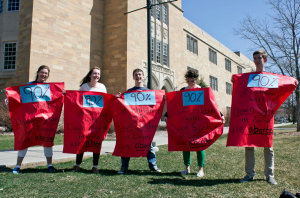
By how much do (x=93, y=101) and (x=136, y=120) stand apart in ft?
3.19

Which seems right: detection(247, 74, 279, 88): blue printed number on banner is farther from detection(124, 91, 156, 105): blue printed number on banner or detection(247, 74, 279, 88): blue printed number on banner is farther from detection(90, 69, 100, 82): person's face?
detection(90, 69, 100, 82): person's face

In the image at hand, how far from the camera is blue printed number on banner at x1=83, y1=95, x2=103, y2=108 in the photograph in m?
4.83

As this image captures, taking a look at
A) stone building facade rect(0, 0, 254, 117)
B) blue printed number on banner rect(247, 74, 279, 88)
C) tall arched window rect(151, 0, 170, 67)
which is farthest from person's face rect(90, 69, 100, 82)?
tall arched window rect(151, 0, 170, 67)

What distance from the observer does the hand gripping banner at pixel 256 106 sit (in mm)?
3984

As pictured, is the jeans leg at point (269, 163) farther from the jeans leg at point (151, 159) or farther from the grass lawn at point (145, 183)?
the jeans leg at point (151, 159)

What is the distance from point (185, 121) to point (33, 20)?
1417 centimetres

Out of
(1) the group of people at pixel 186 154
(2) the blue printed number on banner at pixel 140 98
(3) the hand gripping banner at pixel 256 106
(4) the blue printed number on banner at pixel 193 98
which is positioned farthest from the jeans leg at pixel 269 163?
(2) the blue printed number on banner at pixel 140 98

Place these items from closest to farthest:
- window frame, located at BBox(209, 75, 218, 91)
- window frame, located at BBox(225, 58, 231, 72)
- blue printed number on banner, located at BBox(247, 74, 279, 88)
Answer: blue printed number on banner, located at BBox(247, 74, 279, 88)
window frame, located at BBox(209, 75, 218, 91)
window frame, located at BBox(225, 58, 231, 72)

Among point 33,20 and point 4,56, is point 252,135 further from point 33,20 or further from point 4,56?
point 4,56

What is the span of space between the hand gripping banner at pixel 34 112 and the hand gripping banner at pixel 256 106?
3.39m

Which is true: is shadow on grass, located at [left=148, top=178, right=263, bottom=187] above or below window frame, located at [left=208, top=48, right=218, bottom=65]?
below

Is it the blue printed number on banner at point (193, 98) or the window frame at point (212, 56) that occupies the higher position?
the window frame at point (212, 56)

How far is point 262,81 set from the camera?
4.16 meters

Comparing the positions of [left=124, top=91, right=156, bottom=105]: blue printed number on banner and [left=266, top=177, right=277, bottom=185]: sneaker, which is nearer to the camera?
[left=266, top=177, right=277, bottom=185]: sneaker
